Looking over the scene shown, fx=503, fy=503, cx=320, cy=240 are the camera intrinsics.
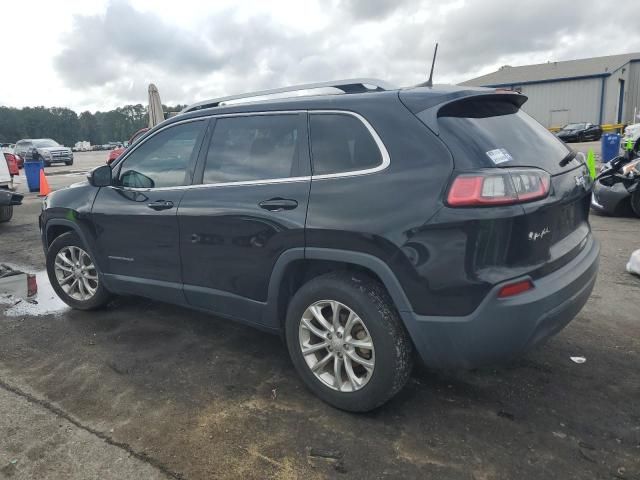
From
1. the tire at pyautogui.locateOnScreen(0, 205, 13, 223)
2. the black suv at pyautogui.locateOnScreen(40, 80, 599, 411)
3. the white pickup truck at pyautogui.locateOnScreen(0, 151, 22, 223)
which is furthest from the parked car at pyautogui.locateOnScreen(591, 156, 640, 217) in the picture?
the tire at pyautogui.locateOnScreen(0, 205, 13, 223)

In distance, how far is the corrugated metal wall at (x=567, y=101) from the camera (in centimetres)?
4441

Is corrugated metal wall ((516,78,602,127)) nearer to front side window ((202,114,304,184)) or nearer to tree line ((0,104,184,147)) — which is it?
front side window ((202,114,304,184))

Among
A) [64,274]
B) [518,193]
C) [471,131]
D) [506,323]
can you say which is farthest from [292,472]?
[64,274]

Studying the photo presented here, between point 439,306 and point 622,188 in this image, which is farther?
point 622,188

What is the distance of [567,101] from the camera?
45281mm

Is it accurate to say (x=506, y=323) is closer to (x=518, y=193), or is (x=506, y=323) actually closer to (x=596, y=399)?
(x=518, y=193)

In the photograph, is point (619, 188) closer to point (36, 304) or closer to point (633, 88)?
point (36, 304)

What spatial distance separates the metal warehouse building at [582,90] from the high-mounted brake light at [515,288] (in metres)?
43.7

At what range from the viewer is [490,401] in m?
2.98

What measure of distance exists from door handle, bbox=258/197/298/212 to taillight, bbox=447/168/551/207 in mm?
934

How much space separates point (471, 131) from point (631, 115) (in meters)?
57.2

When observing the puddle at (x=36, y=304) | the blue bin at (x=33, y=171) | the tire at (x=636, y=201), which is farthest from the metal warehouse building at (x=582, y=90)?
the puddle at (x=36, y=304)

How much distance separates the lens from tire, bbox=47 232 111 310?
4.46 m

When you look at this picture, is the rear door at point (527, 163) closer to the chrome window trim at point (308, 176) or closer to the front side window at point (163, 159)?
the chrome window trim at point (308, 176)
